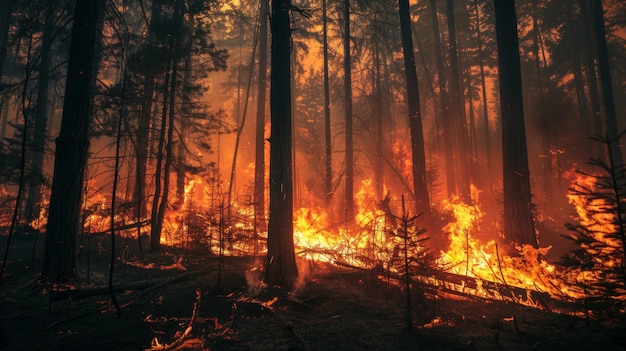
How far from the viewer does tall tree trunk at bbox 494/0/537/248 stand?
9.10 m

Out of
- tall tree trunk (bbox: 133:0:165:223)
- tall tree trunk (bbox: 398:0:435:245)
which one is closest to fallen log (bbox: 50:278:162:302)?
tall tree trunk (bbox: 133:0:165:223)

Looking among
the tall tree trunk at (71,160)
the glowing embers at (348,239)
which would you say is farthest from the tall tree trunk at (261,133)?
the tall tree trunk at (71,160)

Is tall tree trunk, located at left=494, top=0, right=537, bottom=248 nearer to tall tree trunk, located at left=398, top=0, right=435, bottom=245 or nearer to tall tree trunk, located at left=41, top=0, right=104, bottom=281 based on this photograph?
tall tree trunk, located at left=398, top=0, right=435, bottom=245

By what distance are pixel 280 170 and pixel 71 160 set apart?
14.5 ft

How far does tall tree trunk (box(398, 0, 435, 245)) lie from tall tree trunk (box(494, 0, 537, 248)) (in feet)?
7.93

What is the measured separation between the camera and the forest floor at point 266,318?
14.2 ft

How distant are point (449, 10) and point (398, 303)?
19420 millimetres

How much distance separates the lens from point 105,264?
27.3 feet

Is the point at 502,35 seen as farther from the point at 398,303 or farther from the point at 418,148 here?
the point at 398,303

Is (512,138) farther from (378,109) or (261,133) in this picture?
(261,133)

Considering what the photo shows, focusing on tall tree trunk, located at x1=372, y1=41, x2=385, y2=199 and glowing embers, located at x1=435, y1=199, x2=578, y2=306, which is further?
tall tree trunk, located at x1=372, y1=41, x2=385, y2=199

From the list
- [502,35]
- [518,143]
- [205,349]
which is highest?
[502,35]

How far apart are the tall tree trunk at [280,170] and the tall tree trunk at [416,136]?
18.9ft

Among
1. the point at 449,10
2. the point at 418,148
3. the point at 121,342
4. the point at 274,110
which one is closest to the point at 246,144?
the point at 449,10
